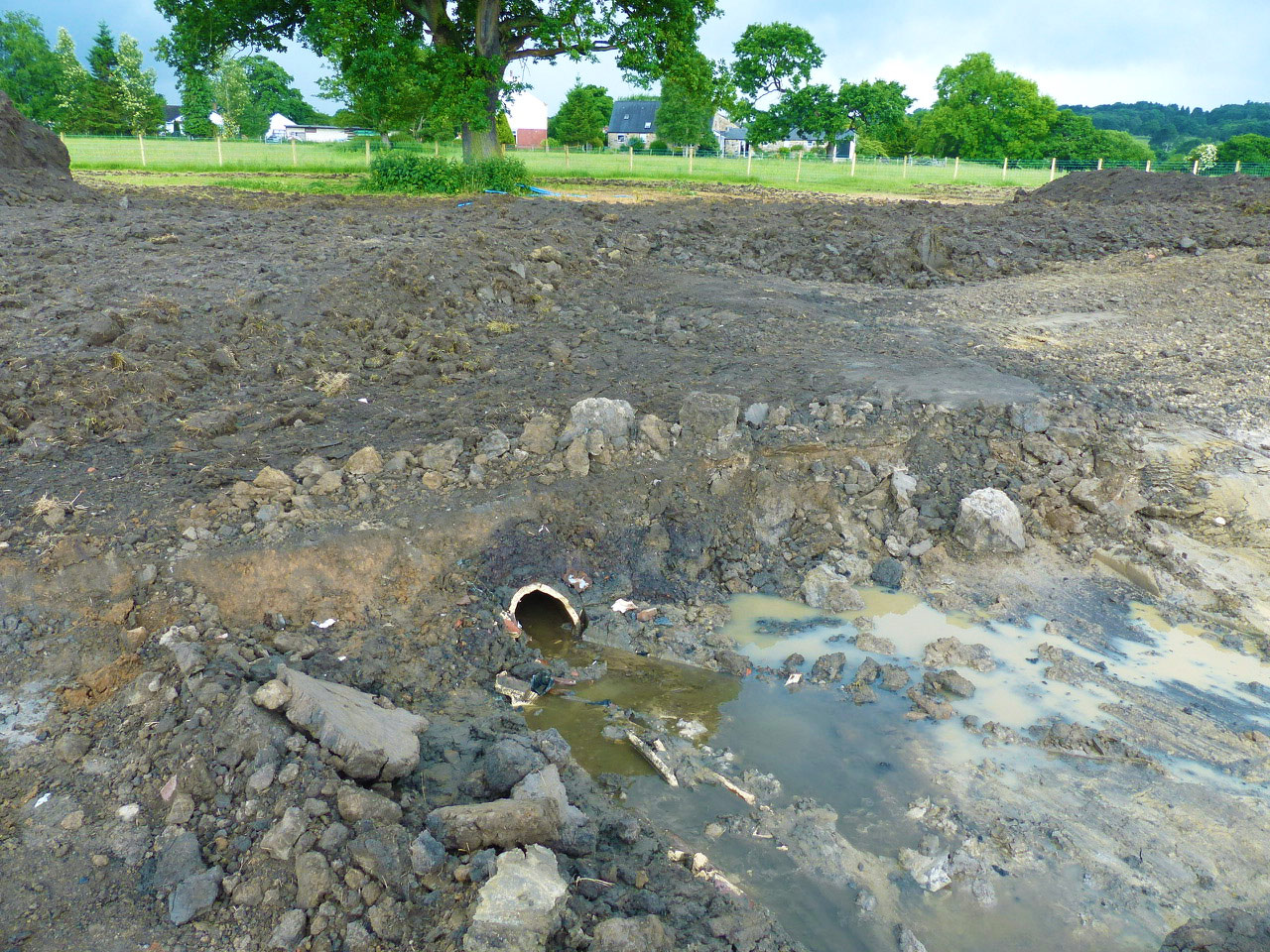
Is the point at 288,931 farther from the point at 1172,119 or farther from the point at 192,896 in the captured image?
the point at 1172,119

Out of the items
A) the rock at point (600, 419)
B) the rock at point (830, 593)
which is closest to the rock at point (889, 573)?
the rock at point (830, 593)

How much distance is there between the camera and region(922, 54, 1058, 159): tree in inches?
2069

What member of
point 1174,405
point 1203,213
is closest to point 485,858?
point 1174,405

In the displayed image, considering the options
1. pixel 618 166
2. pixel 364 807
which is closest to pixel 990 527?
pixel 364 807

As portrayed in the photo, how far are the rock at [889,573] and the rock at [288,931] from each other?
13.2 ft

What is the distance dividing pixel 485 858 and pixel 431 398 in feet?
15.0

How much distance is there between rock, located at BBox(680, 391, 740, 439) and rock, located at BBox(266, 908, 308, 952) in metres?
4.10

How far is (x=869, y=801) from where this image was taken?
3947mm

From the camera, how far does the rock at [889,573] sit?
575 centimetres

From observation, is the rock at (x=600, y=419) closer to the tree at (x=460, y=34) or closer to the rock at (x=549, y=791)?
the rock at (x=549, y=791)

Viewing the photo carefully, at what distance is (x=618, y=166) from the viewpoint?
31.9 metres

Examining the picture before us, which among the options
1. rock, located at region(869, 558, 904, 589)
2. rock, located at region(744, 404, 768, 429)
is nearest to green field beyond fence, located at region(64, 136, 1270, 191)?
rock, located at region(744, 404, 768, 429)

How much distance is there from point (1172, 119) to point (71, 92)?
323 ft

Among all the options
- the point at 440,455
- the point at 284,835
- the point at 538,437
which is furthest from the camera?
the point at 538,437
